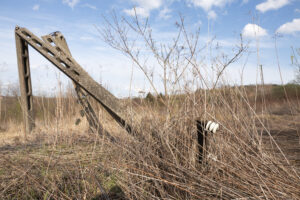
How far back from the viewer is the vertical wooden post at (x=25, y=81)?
14.5 feet

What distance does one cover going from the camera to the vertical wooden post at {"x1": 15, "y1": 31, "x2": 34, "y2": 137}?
4.41 m

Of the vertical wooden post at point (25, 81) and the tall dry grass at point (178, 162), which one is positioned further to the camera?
the vertical wooden post at point (25, 81)

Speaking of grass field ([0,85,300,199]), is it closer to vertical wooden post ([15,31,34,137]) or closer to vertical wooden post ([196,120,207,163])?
vertical wooden post ([196,120,207,163])

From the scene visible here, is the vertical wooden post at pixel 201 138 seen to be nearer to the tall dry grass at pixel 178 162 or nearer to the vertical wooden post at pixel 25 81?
the tall dry grass at pixel 178 162

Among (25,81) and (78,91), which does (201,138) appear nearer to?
(78,91)

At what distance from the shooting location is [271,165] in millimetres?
1585

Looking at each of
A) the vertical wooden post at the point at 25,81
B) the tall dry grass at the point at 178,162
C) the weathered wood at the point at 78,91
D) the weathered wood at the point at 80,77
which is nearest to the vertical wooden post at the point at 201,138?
the tall dry grass at the point at 178,162

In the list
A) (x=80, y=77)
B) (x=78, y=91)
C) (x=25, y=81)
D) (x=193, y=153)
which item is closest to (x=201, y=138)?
(x=193, y=153)

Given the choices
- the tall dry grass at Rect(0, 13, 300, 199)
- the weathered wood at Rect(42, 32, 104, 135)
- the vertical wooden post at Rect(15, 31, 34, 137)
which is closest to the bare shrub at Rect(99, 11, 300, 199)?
the tall dry grass at Rect(0, 13, 300, 199)

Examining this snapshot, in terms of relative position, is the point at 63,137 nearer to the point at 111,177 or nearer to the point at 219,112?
the point at 111,177

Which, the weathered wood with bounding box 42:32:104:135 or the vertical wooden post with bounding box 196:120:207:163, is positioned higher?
the weathered wood with bounding box 42:32:104:135

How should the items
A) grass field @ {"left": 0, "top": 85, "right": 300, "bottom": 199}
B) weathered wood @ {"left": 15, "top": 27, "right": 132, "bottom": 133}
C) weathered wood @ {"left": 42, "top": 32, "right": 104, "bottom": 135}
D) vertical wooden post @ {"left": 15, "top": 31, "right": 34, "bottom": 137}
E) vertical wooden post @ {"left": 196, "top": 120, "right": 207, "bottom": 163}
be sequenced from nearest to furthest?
grass field @ {"left": 0, "top": 85, "right": 300, "bottom": 199} → vertical wooden post @ {"left": 196, "top": 120, "right": 207, "bottom": 163} → weathered wood @ {"left": 15, "top": 27, "right": 132, "bottom": 133} → weathered wood @ {"left": 42, "top": 32, "right": 104, "bottom": 135} → vertical wooden post @ {"left": 15, "top": 31, "right": 34, "bottom": 137}

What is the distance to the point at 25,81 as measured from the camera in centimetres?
466

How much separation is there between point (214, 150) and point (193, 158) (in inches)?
8.7
